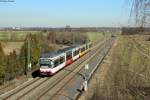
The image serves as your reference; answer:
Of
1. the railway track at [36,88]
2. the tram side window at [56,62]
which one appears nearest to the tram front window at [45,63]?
the tram side window at [56,62]

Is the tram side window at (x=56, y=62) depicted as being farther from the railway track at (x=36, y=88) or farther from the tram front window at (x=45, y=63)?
the railway track at (x=36, y=88)

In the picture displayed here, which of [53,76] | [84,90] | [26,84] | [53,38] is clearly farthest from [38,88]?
[53,38]

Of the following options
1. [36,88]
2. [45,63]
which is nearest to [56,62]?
[45,63]

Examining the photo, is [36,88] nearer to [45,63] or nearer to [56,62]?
[45,63]

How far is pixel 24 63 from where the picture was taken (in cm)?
4397

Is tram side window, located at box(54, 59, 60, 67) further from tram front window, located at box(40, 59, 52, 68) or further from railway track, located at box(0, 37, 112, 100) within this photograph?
railway track, located at box(0, 37, 112, 100)

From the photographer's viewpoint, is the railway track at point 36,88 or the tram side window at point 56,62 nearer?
the railway track at point 36,88

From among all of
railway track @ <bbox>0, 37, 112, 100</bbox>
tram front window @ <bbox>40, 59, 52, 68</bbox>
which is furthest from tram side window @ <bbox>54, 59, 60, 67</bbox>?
railway track @ <bbox>0, 37, 112, 100</bbox>

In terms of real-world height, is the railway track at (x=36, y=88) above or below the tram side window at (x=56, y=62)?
below

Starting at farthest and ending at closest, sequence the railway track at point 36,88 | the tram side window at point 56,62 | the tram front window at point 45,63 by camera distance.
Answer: the tram side window at point 56,62 < the tram front window at point 45,63 < the railway track at point 36,88

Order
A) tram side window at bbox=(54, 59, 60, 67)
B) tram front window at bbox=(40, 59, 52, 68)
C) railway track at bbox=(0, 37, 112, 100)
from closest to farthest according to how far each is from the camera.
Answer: railway track at bbox=(0, 37, 112, 100)
tram front window at bbox=(40, 59, 52, 68)
tram side window at bbox=(54, 59, 60, 67)

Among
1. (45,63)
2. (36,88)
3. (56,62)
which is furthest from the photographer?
(56,62)

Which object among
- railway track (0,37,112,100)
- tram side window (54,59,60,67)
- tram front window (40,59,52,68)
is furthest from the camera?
tram side window (54,59,60,67)

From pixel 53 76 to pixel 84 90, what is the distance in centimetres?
1255
